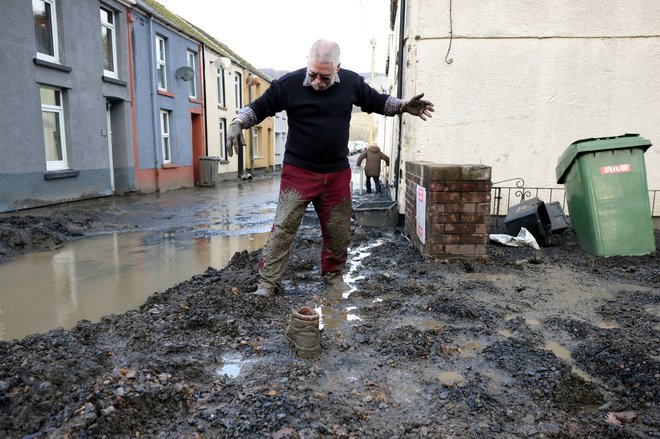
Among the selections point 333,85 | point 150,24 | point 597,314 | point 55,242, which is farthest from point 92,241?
Result: point 150,24

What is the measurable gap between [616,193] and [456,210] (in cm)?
177

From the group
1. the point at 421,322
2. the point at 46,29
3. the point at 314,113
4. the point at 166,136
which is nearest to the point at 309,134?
the point at 314,113

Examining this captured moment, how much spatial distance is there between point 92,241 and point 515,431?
20.4ft

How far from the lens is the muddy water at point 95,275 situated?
11.8 feet

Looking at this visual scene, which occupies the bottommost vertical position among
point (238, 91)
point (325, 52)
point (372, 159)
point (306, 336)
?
point (306, 336)

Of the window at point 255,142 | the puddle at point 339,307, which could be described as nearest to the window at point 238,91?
the window at point 255,142

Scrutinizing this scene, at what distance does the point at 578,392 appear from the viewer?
2262 mm

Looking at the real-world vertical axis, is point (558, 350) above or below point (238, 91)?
below

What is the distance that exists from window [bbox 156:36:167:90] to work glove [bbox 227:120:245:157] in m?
12.9

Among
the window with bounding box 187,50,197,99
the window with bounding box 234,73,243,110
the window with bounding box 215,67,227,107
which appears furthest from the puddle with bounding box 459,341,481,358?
→ the window with bounding box 234,73,243,110

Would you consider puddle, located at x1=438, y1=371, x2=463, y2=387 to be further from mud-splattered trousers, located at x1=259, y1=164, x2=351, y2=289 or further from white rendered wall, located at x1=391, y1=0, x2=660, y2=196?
white rendered wall, located at x1=391, y1=0, x2=660, y2=196

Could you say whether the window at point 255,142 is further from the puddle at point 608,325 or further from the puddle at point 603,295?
the puddle at point 608,325

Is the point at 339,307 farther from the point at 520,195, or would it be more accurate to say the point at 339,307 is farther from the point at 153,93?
the point at 153,93

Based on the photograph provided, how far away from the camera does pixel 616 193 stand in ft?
16.0
